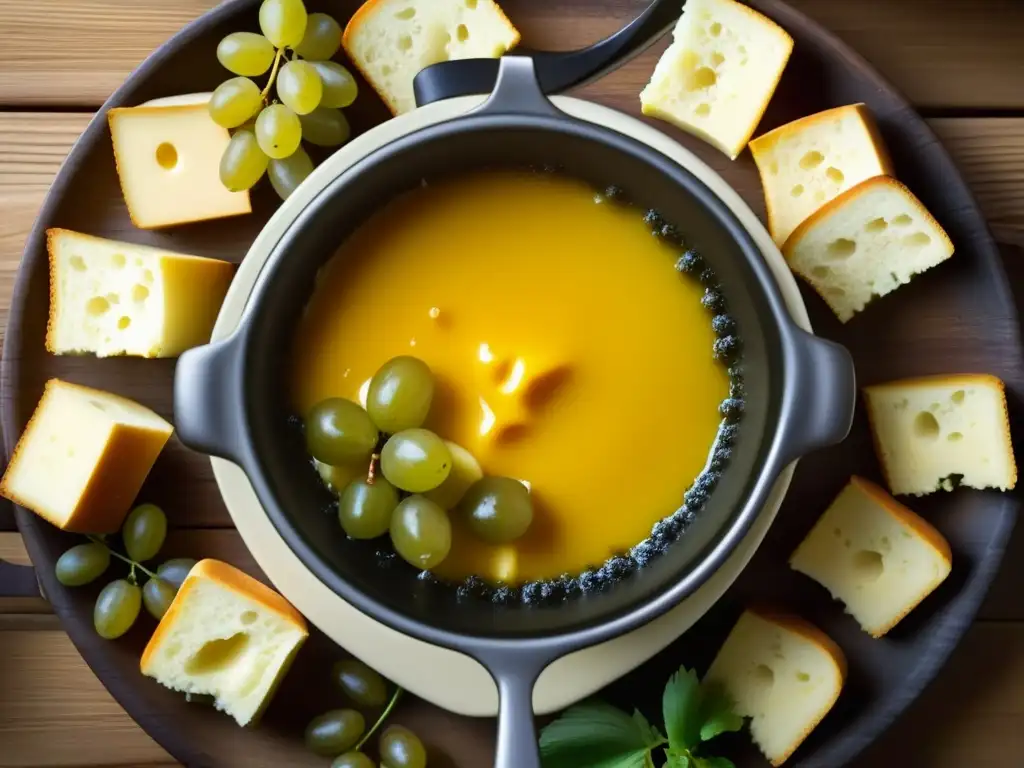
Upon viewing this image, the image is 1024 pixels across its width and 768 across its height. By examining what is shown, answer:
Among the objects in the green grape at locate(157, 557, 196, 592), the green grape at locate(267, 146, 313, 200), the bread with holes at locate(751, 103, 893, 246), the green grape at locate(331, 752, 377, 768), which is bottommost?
the green grape at locate(331, 752, 377, 768)

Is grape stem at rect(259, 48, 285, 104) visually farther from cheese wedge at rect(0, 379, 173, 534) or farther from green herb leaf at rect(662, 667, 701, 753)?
green herb leaf at rect(662, 667, 701, 753)

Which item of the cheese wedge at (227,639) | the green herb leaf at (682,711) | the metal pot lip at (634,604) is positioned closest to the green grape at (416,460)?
the metal pot lip at (634,604)

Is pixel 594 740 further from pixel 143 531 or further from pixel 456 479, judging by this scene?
pixel 143 531

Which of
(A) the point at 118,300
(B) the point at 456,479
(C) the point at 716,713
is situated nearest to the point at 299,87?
(A) the point at 118,300

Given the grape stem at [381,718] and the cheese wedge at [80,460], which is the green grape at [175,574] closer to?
the cheese wedge at [80,460]

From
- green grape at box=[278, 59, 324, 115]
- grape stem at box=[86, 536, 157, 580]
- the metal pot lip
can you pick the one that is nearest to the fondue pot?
the metal pot lip

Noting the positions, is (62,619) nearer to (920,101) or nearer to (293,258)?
(293,258)
